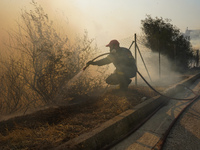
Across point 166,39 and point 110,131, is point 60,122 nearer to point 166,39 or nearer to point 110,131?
point 110,131

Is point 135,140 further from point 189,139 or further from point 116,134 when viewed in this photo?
point 189,139

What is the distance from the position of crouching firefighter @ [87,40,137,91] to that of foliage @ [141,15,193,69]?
11914mm

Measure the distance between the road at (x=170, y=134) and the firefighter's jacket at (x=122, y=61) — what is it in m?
1.43

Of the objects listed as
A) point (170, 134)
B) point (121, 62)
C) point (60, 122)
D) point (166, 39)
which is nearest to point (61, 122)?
point (60, 122)

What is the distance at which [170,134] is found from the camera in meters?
2.92

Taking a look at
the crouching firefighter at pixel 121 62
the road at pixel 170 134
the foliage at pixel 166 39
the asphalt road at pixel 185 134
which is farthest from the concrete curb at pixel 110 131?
the foliage at pixel 166 39

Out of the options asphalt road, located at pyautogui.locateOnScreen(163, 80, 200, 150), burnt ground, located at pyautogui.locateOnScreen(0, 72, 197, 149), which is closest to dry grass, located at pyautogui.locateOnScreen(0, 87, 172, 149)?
burnt ground, located at pyautogui.locateOnScreen(0, 72, 197, 149)

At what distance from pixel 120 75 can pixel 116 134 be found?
2.24 meters

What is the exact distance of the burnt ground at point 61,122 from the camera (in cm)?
240

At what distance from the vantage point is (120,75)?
4.86 metres

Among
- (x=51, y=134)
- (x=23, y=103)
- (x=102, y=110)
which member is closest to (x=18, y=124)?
(x=51, y=134)

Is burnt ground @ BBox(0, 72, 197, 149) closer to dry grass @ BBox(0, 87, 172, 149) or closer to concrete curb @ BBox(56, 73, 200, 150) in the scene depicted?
dry grass @ BBox(0, 87, 172, 149)

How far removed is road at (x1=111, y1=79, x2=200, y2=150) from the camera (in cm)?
255

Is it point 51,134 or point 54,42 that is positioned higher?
point 54,42
